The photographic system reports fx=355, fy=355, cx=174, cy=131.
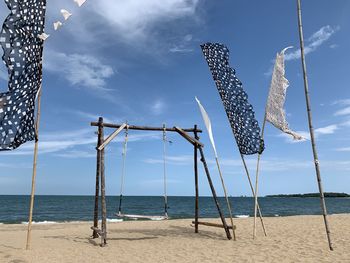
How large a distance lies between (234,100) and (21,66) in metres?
7.10

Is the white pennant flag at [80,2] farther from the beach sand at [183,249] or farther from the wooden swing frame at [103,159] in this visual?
the beach sand at [183,249]

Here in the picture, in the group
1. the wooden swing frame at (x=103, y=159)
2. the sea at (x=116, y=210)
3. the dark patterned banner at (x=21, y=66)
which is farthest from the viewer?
the sea at (x=116, y=210)

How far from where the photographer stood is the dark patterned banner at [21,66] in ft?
29.2

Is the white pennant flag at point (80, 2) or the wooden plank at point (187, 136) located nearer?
the white pennant flag at point (80, 2)

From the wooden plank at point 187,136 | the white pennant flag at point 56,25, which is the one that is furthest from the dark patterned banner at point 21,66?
the wooden plank at point 187,136

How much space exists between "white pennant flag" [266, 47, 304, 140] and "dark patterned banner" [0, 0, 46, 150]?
7.33m

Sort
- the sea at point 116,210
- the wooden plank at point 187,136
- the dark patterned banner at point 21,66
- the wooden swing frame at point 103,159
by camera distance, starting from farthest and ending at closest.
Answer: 1. the sea at point 116,210
2. the wooden plank at point 187,136
3. the wooden swing frame at point 103,159
4. the dark patterned banner at point 21,66

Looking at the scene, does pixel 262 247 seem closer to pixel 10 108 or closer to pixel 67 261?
pixel 67 261

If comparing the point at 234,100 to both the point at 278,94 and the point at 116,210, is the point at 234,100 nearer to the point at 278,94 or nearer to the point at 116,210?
the point at 278,94

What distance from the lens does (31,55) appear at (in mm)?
9750

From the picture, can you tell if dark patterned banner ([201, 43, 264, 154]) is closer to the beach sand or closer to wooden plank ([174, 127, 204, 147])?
wooden plank ([174, 127, 204, 147])

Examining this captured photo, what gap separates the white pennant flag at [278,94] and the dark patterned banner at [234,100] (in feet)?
3.06

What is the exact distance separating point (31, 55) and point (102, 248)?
241 inches

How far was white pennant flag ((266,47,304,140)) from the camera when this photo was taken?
11.6 meters
